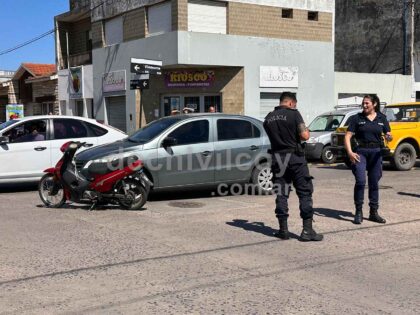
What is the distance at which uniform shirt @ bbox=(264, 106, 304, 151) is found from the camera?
641 cm

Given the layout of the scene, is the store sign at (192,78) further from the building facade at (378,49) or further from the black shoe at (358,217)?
the black shoe at (358,217)

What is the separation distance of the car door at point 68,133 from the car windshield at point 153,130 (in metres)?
1.78

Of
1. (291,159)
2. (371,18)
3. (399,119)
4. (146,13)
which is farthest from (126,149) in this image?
(371,18)

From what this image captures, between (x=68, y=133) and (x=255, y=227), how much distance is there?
5.68 metres

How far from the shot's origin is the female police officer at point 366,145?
7395 mm

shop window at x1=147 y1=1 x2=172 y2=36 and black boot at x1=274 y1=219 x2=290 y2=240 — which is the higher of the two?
shop window at x1=147 y1=1 x2=172 y2=36

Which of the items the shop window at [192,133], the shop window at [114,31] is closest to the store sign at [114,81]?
the shop window at [114,31]

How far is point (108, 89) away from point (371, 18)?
15371mm

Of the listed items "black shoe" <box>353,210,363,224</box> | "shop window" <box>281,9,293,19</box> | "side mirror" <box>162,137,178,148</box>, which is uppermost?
"shop window" <box>281,9,293,19</box>

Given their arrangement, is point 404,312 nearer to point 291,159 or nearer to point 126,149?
point 291,159

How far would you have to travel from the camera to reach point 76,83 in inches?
1059

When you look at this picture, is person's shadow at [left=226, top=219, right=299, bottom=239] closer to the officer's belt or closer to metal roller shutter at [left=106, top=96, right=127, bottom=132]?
the officer's belt

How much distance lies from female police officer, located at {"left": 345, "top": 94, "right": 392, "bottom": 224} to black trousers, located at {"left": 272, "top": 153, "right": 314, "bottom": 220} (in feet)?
4.20

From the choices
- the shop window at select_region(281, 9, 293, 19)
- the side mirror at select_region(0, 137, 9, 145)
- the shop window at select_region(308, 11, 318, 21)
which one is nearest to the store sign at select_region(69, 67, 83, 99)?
the shop window at select_region(281, 9, 293, 19)
